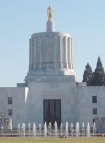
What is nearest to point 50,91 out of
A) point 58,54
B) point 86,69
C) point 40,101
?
point 40,101

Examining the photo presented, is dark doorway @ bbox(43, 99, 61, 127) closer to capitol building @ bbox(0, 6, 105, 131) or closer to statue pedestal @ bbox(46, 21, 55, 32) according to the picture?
capitol building @ bbox(0, 6, 105, 131)

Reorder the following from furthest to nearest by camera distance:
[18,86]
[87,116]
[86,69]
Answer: [86,69] < [18,86] < [87,116]

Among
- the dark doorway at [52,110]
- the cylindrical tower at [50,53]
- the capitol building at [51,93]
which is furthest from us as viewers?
the cylindrical tower at [50,53]

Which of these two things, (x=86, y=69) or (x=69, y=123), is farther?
(x=86, y=69)

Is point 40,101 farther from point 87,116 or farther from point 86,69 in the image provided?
point 86,69

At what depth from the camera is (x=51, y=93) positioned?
5316 centimetres

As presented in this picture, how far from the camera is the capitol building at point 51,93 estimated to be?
5194cm

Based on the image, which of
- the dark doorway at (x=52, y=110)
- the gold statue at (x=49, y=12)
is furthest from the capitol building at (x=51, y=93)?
the gold statue at (x=49, y=12)

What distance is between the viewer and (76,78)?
55844 mm

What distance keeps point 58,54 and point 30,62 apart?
157 inches

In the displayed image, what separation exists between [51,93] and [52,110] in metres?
2.09

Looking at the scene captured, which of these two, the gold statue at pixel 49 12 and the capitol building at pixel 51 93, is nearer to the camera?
the capitol building at pixel 51 93

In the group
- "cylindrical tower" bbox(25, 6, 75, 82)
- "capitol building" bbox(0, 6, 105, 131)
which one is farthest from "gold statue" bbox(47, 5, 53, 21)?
"capitol building" bbox(0, 6, 105, 131)

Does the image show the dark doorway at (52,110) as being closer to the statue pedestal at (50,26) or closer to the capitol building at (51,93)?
the capitol building at (51,93)
